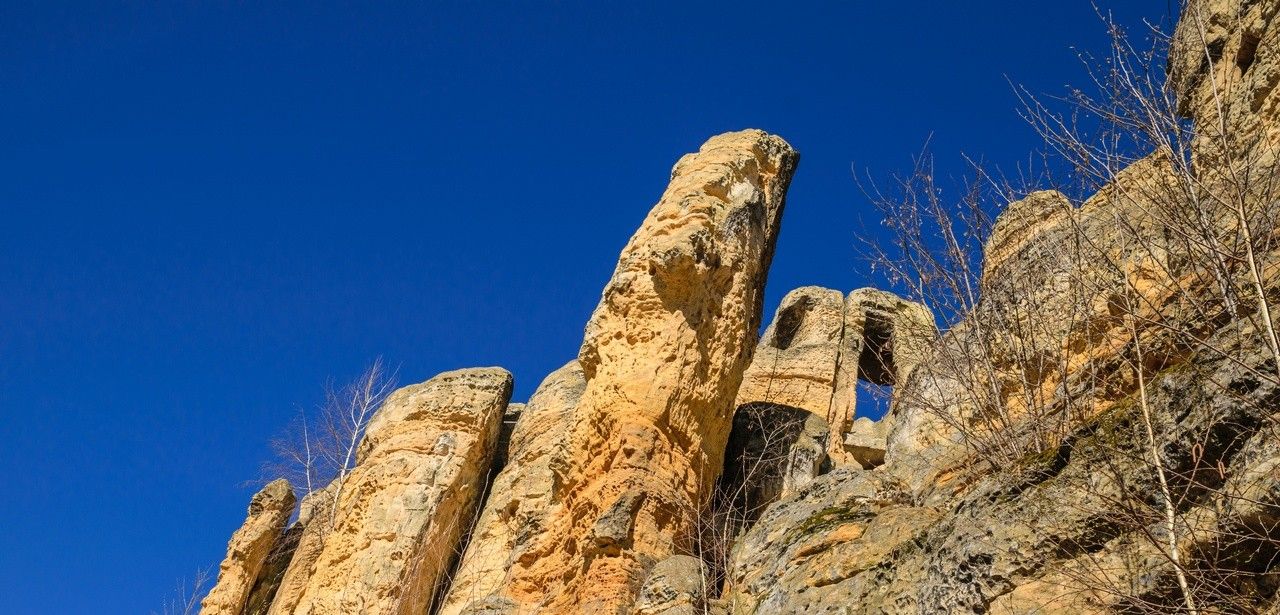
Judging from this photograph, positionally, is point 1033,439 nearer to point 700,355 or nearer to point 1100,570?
point 1100,570

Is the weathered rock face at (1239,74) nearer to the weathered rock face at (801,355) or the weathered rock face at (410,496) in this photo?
the weathered rock face at (801,355)

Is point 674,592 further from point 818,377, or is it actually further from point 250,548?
point 250,548

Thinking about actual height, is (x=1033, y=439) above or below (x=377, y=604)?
below

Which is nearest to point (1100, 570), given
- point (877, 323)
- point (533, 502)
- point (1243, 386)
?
point (1243, 386)

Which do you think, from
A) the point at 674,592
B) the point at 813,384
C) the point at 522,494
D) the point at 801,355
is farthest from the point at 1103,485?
the point at 801,355

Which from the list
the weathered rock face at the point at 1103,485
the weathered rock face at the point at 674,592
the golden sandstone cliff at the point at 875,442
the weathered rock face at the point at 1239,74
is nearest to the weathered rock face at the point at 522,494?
the golden sandstone cliff at the point at 875,442

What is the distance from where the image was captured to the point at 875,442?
19.4 meters

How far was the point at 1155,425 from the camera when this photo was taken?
20.4 ft

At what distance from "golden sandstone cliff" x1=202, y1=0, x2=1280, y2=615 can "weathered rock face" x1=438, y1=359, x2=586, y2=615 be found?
6 cm

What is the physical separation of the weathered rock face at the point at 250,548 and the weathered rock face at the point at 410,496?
8.31ft

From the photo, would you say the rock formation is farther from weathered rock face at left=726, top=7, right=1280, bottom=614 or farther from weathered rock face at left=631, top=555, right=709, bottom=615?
weathered rock face at left=726, top=7, right=1280, bottom=614

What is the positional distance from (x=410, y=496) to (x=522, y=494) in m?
1.99

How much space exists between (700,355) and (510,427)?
24.8ft

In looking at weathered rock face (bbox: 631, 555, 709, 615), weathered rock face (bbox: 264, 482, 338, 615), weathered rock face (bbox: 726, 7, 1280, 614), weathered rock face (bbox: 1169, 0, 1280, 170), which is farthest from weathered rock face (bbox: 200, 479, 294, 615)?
weathered rock face (bbox: 1169, 0, 1280, 170)
